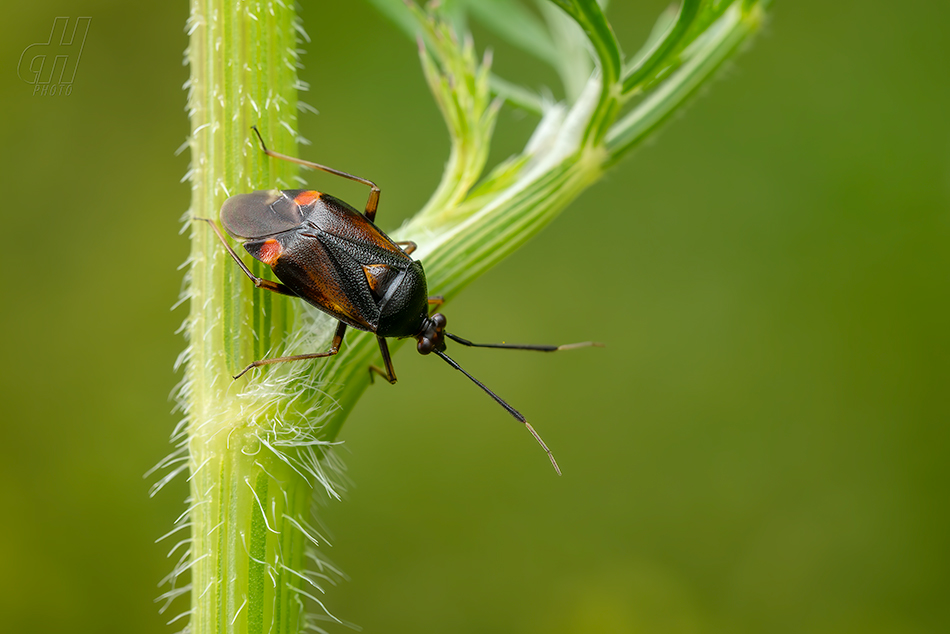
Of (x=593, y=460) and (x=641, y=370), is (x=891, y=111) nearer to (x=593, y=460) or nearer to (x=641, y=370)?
(x=641, y=370)

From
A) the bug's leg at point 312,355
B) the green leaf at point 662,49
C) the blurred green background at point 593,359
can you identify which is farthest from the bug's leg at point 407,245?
the blurred green background at point 593,359

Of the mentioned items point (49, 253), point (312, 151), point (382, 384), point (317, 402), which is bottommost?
point (49, 253)

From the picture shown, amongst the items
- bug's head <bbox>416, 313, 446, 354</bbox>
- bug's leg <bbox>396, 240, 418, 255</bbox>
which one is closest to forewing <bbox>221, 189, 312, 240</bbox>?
bug's leg <bbox>396, 240, 418, 255</bbox>

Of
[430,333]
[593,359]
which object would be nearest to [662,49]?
[430,333]

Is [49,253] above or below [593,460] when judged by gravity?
below

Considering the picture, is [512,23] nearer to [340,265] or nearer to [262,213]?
[340,265]

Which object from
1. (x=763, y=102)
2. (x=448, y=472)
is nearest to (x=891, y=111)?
(x=763, y=102)

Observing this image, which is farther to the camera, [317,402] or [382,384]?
[382,384]

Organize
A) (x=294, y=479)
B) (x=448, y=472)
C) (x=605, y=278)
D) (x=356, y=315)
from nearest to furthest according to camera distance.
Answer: (x=294, y=479) → (x=356, y=315) → (x=448, y=472) → (x=605, y=278)
